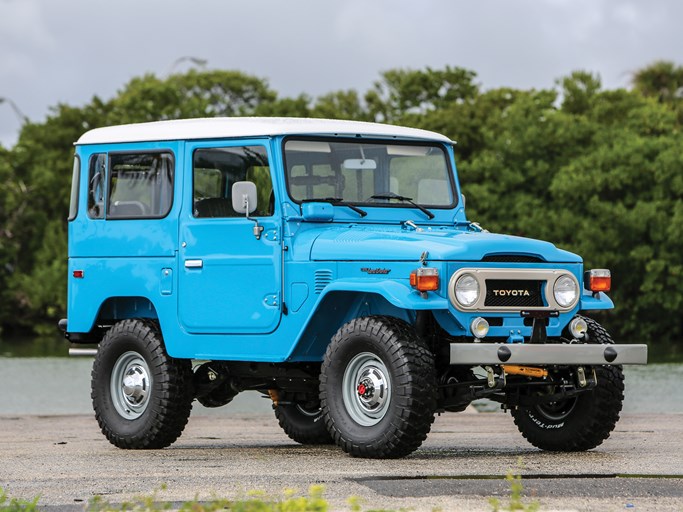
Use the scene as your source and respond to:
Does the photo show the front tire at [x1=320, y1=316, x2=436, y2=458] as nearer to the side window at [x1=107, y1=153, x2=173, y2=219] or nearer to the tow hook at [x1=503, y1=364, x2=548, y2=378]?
the tow hook at [x1=503, y1=364, x2=548, y2=378]

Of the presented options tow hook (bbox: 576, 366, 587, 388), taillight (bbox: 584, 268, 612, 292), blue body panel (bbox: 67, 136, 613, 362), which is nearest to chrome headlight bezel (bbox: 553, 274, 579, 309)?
blue body panel (bbox: 67, 136, 613, 362)

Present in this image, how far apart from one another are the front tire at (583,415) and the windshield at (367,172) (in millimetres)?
2074

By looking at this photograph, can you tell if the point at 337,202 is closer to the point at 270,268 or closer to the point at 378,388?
the point at 270,268

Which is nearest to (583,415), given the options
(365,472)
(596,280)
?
(596,280)

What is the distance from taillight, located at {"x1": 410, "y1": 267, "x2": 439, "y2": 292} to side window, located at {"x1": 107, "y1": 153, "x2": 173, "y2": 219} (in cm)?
332

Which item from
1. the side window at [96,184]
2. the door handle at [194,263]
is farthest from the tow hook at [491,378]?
the side window at [96,184]

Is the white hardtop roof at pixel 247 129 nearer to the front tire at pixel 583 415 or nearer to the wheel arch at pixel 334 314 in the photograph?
the wheel arch at pixel 334 314

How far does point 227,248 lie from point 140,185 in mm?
1510

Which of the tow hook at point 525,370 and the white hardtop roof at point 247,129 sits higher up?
the white hardtop roof at point 247,129

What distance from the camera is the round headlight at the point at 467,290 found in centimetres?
1240

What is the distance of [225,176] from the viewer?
47.1 feet

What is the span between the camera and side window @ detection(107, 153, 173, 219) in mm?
14812

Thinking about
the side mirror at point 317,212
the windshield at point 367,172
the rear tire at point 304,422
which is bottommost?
the rear tire at point 304,422

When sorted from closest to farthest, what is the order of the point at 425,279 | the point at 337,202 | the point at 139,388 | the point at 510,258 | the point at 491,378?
the point at 425,279
the point at 491,378
the point at 510,258
the point at 337,202
the point at 139,388
